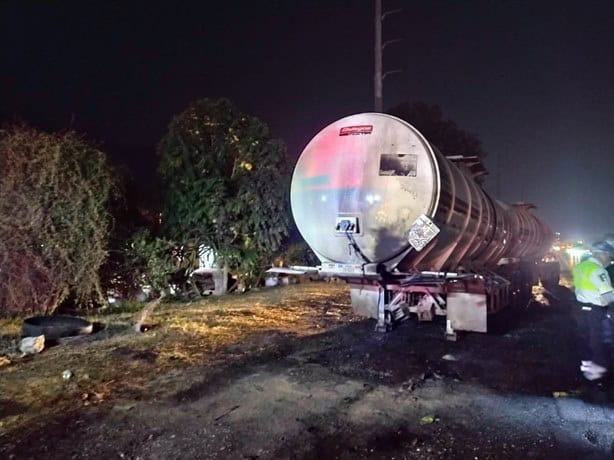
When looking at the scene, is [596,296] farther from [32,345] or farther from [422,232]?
[32,345]

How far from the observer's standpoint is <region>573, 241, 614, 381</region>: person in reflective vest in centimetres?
510

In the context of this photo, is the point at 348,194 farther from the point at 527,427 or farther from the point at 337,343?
the point at 527,427

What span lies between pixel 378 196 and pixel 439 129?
16596mm

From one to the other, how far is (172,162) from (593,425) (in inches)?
416

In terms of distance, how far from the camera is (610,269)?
17.6 ft

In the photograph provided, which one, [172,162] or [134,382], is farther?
[172,162]

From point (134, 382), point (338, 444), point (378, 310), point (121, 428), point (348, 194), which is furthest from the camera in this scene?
point (378, 310)

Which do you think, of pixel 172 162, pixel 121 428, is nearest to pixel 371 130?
pixel 121 428

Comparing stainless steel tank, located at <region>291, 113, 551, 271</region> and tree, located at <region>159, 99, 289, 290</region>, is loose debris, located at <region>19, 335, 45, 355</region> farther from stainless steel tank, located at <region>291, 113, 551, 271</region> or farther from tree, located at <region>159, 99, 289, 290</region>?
tree, located at <region>159, 99, 289, 290</region>

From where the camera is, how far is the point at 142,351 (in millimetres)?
6242

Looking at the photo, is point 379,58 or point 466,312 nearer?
point 466,312

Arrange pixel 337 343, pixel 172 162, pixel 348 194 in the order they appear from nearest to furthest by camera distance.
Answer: pixel 348 194 < pixel 337 343 < pixel 172 162

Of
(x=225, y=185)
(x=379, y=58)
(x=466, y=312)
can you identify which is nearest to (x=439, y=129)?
(x=379, y=58)

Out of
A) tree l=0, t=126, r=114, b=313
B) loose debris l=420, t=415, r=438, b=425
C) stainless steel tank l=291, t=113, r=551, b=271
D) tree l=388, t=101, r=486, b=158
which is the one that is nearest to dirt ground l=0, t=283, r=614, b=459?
loose debris l=420, t=415, r=438, b=425
